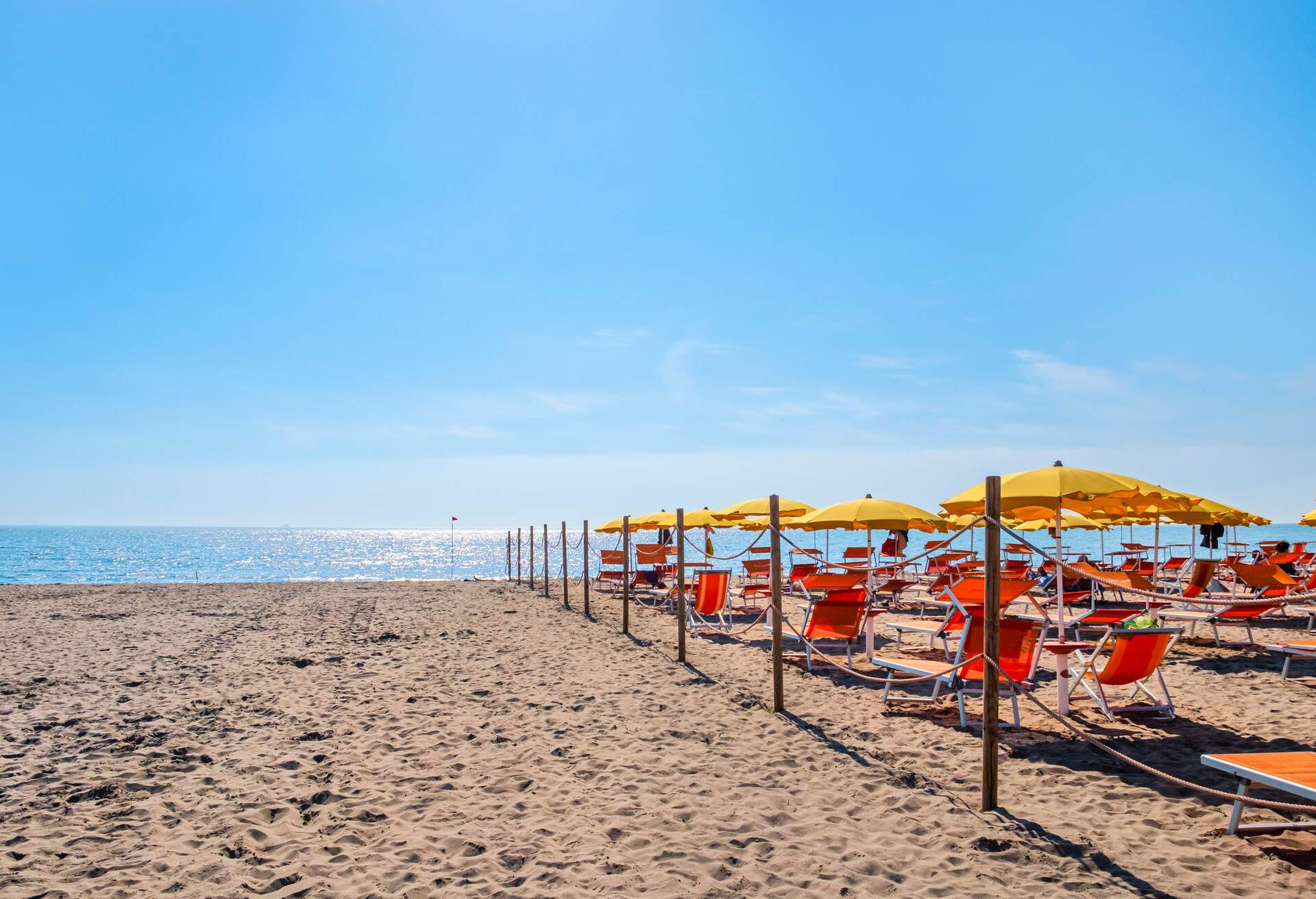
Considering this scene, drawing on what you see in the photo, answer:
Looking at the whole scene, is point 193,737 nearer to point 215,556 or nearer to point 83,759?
point 83,759

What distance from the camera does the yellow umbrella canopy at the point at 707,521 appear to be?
15789 mm

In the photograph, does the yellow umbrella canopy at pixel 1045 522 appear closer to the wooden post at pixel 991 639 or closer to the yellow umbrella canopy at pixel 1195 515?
the yellow umbrella canopy at pixel 1195 515

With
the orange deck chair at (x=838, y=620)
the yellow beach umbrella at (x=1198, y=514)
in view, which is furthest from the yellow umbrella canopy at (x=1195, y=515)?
the orange deck chair at (x=838, y=620)

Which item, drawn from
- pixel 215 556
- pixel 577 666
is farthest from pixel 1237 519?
pixel 215 556

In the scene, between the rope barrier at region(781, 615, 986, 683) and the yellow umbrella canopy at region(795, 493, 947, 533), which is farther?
the yellow umbrella canopy at region(795, 493, 947, 533)

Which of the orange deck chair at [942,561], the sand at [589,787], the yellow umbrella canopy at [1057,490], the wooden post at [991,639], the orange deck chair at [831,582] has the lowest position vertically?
the sand at [589,787]

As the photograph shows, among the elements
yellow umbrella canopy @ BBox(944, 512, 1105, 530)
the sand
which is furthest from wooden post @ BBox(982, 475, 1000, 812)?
yellow umbrella canopy @ BBox(944, 512, 1105, 530)

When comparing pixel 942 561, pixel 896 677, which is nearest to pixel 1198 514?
pixel 942 561

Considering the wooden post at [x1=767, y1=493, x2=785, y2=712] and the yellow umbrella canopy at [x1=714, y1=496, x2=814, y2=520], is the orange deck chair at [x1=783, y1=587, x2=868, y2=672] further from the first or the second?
the yellow umbrella canopy at [x1=714, y1=496, x2=814, y2=520]

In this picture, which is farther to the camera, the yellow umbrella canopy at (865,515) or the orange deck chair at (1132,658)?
the yellow umbrella canopy at (865,515)

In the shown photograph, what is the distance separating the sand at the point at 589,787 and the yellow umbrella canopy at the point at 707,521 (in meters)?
7.55

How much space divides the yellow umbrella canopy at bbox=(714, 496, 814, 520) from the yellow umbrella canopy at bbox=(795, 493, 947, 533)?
2.38 meters

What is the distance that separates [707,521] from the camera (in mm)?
16031

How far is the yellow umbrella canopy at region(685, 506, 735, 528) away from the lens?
1579 cm
